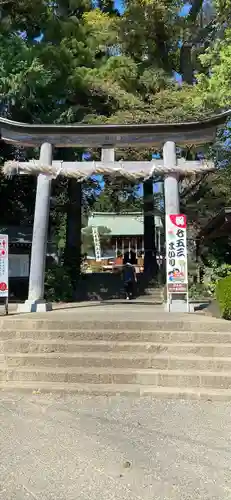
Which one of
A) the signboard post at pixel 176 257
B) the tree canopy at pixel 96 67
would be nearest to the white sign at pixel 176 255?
the signboard post at pixel 176 257

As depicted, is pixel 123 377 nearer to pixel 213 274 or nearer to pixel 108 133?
pixel 108 133

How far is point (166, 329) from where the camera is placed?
24.9ft

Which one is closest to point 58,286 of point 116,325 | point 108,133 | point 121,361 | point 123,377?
point 108,133

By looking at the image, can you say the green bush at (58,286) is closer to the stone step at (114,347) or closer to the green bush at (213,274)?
the green bush at (213,274)

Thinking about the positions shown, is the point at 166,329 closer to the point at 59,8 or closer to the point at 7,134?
the point at 7,134

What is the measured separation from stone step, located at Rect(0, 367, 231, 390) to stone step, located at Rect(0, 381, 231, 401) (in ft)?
0.29

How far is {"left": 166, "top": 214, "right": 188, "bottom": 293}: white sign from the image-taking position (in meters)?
10.5

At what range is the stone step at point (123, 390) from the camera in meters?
6.06

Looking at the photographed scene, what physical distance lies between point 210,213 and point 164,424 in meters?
15.2

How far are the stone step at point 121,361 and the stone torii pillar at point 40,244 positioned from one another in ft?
12.2

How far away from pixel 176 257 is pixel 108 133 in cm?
369

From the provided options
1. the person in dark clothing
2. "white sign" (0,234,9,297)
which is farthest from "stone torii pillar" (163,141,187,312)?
the person in dark clothing

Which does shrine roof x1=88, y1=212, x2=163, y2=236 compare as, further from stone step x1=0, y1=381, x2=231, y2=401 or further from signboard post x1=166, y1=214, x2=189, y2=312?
stone step x1=0, y1=381, x2=231, y2=401

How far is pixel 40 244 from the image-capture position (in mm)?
11266
